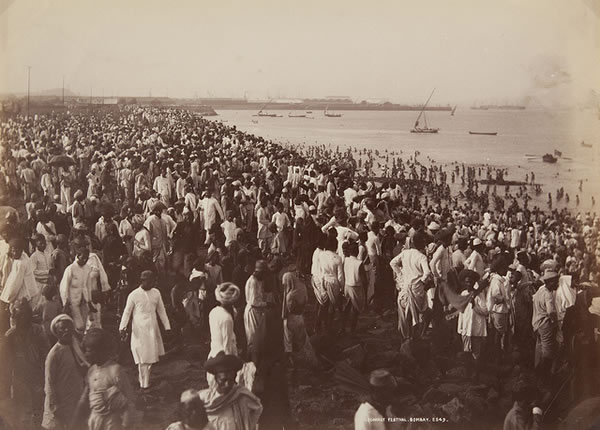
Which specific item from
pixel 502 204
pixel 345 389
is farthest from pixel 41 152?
pixel 502 204

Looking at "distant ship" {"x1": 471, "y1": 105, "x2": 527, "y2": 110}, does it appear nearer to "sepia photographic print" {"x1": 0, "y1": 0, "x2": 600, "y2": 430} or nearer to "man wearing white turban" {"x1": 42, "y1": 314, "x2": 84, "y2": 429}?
"sepia photographic print" {"x1": 0, "y1": 0, "x2": 600, "y2": 430}

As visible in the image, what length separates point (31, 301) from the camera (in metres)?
6.31

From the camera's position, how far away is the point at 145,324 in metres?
6.11

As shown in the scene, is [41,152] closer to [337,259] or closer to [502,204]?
[337,259]

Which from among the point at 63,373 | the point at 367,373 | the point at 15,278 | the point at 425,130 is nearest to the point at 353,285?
the point at 367,373

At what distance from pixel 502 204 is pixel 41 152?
445 centimetres

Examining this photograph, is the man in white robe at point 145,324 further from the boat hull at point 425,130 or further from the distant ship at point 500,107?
the distant ship at point 500,107

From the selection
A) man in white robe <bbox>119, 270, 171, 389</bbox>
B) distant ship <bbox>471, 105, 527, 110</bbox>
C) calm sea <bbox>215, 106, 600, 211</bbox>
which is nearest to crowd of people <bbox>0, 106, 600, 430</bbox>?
man in white robe <bbox>119, 270, 171, 389</bbox>

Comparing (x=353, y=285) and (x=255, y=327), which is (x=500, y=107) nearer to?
(x=353, y=285)

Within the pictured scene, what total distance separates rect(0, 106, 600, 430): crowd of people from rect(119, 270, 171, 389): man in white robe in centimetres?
1

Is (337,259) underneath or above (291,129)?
underneath

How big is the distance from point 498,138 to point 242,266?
2.78 m

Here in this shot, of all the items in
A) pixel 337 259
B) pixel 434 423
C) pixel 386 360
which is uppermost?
pixel 337 259

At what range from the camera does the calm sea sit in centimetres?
673
